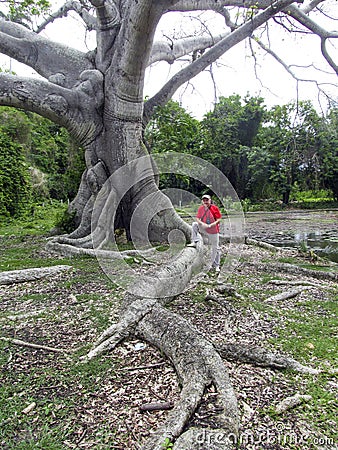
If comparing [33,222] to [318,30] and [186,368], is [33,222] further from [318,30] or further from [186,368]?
[186,368]

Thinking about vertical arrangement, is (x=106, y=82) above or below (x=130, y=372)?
above

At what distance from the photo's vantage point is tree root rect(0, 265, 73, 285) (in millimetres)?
4395

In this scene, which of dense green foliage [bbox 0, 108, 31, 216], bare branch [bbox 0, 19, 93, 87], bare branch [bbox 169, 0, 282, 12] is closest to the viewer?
bare branch [bbox 0, 19, 93, 87]

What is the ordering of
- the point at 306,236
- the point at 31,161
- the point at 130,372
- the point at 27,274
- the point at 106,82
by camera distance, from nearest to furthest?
the point at 130,372 < the point at 27,274 < the point at 106,82 < the point at 306,236 < the point at 31,161

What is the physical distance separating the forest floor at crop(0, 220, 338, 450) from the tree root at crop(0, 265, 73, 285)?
0.13 m

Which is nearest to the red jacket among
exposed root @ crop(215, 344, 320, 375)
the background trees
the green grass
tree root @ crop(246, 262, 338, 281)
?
tree root @ crop(246, 262, 338, 281)

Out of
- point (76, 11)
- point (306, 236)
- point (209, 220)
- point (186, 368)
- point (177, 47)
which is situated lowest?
point (306, 236)

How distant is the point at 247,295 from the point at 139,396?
7.84 ft

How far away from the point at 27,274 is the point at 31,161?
15.7 meters

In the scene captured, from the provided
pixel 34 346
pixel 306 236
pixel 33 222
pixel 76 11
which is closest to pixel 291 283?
pixel 34 346

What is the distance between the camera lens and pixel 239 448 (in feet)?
5.89

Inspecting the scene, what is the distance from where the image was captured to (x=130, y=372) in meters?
2.48

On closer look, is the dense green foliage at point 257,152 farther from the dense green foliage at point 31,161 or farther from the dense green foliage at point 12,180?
the dense green foliage at point 12,180

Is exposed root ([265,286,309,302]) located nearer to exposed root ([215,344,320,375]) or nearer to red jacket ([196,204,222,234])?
red jacket ([196,204,222,234])
